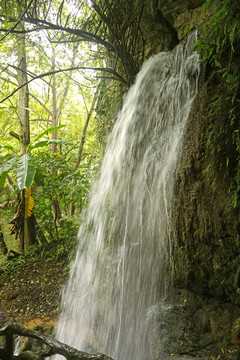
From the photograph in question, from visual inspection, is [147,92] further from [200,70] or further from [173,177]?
[173,177]

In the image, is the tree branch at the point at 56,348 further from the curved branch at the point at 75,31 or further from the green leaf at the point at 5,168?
the curved branch at the point at 75,31

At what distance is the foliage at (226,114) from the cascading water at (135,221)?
0.47 meters

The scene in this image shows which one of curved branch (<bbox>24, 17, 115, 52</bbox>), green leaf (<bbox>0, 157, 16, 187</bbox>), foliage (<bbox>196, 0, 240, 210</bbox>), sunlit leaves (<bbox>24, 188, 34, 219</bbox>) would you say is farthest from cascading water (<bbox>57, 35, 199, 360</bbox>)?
sunlit leaves (<bbox>24, 188, 34, 219</bbox>)

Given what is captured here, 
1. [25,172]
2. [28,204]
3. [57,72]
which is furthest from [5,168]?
[57,72]

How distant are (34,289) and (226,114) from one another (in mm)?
5218

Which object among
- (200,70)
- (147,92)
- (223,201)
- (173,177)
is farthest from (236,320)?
(147,92)

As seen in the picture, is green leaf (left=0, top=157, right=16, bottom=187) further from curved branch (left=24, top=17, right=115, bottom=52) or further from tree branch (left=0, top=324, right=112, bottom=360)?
tree branch (left=0, top=324, right=112, bottom=360)

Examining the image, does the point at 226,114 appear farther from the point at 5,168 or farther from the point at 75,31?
the point at 5,168

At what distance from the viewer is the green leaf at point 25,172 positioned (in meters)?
4.03

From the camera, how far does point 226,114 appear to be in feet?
8.84

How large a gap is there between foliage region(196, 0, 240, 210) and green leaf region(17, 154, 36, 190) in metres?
2.62

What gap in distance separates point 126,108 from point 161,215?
2.19m

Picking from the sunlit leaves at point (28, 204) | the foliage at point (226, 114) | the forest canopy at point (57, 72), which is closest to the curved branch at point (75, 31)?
the forest canopy at point (57, 72)

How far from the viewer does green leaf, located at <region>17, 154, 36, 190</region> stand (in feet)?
13.2
